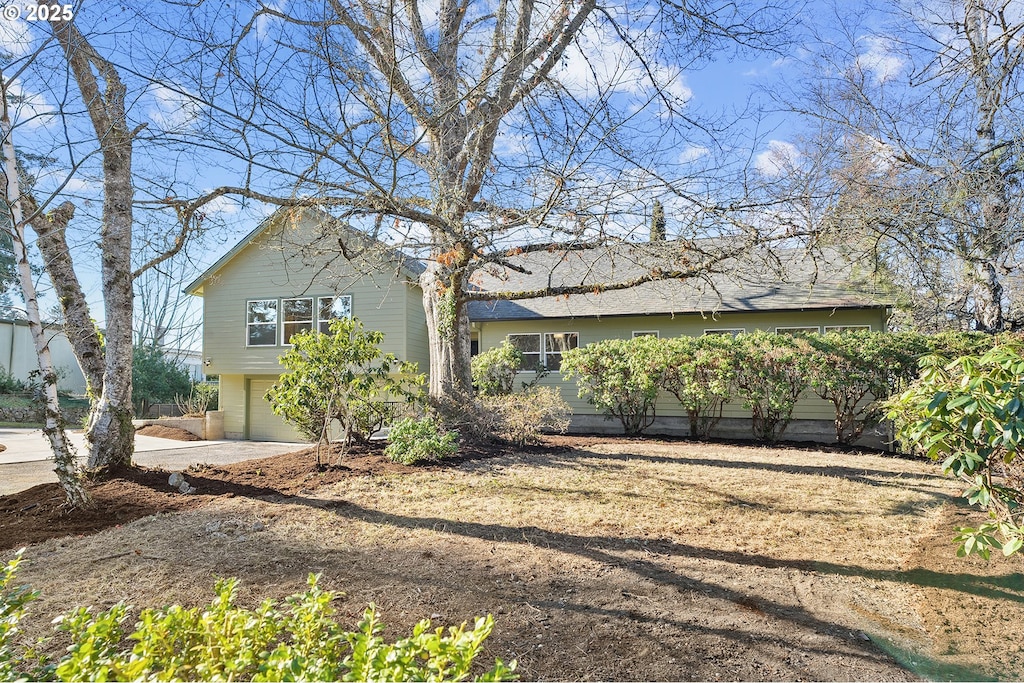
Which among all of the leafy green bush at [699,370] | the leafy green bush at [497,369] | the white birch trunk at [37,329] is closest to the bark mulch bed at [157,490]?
the white birch trunk at [37,329]

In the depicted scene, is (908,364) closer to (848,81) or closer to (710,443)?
(710,443)

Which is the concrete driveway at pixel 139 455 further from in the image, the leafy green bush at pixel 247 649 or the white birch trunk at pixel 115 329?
the leafy green bush at pixel 247 649

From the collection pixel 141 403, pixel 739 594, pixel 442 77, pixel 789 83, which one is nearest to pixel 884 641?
pixel 739 594

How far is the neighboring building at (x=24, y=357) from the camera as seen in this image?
24.1 m

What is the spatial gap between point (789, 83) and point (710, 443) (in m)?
7.04

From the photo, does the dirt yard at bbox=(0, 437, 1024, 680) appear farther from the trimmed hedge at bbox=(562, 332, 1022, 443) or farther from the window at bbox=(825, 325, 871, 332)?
the window at bbox=(825, 325, 871, 332)

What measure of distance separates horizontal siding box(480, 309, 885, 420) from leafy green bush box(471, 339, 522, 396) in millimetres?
1146

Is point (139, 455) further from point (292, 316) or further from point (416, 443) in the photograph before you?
point (292, 316)

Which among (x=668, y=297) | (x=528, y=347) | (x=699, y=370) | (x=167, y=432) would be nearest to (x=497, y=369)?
(x=528, y=347)

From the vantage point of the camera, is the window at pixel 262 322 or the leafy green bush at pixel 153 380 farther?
the leafy green bush at pixel 153 380

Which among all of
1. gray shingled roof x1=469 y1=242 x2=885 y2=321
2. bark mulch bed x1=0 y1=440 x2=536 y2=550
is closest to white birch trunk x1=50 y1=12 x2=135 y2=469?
bark mulch bed x1=0 y1=440 x2=536 y2=550

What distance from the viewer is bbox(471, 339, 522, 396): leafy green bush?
13601mm

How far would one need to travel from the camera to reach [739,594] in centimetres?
372

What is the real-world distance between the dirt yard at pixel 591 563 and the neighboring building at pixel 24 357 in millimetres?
23574
